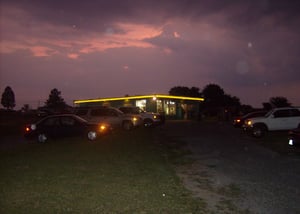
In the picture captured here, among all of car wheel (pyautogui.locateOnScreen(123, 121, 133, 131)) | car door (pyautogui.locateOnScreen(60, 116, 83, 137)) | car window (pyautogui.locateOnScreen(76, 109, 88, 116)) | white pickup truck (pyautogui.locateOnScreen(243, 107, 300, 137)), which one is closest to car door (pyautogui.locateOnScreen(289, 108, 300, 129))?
white pickup truck (pyautogui.locateOnScreen(243, 107, 300, 137))

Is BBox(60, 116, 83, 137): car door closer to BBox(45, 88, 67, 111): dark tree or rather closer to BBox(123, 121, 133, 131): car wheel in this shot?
BBox(123, 121, 133, 131): car wheel

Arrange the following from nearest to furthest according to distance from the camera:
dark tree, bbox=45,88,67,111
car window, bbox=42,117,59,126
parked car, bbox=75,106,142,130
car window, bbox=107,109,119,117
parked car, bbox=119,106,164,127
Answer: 1. car window, bbox=42,117,59,126
2. parked car, bbox=75,106,142,130
3. car window, bbox=107,109,119,117
4. parked car, bbox=119,106,164,127
5. dark tree, bbox=45,88,67,111

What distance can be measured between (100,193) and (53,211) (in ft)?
4.45

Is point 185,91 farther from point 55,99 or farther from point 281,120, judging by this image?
point 281,120

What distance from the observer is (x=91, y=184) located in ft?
27.7

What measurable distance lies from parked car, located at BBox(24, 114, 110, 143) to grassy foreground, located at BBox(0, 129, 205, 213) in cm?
528

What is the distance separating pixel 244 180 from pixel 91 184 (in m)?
3.70

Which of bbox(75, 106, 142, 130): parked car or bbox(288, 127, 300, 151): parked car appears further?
bbox(75, 106, 142, 130): parked car

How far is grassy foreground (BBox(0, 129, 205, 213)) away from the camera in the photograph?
21.9ft

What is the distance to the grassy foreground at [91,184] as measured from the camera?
6.67m

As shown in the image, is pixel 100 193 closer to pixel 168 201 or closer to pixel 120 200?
pixel 120 200

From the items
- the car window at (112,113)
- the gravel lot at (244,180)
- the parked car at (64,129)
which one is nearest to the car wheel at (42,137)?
the parked car at (64,129)

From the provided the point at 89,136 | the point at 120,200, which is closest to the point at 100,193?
the point at 120,200

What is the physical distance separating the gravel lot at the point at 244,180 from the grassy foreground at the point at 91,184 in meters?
0.49
